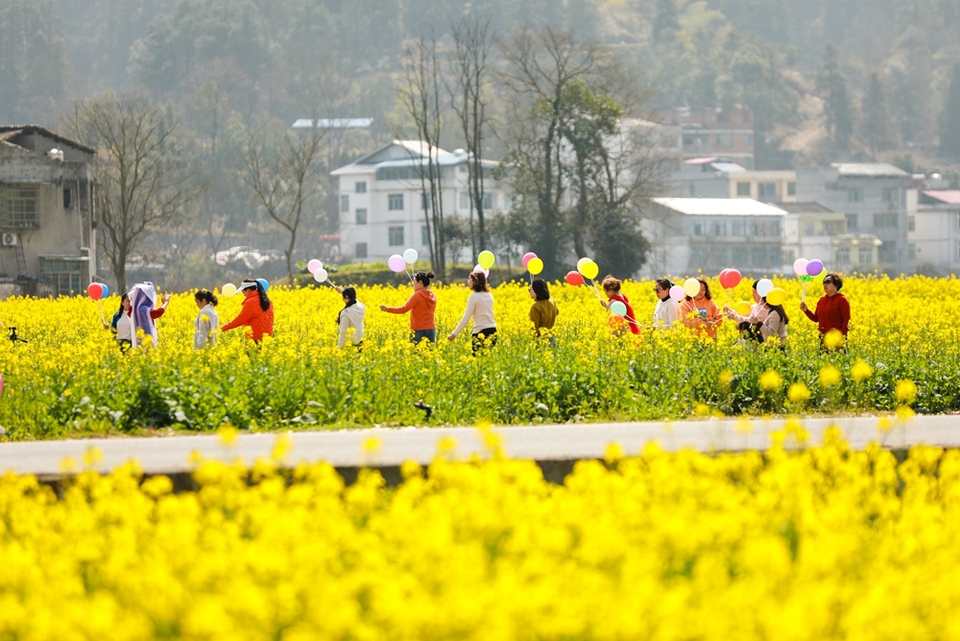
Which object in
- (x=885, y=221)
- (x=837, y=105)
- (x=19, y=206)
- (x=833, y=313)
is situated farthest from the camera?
(x=837, y=105)

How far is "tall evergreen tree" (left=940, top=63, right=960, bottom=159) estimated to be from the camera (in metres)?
→ 152

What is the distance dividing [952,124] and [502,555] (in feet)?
507

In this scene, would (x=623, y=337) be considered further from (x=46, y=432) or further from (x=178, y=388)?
(x=46, y=432)

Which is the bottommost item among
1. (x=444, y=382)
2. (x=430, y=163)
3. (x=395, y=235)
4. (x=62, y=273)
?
(x=444, y=382)

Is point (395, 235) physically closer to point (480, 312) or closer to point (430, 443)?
point (480, 312)

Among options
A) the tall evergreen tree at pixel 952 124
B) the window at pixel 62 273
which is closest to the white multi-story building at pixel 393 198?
the window at pixel 62 273

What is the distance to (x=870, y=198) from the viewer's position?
347ft

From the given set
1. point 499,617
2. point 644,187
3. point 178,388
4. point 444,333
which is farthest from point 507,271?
point 499,617

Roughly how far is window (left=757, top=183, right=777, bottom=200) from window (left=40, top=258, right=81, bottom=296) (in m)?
62.1

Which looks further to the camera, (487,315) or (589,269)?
(589,269)

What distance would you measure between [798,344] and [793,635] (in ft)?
44.5

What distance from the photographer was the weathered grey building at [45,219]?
52781 mm

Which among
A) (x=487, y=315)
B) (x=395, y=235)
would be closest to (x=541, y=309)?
(x=487, y=315)

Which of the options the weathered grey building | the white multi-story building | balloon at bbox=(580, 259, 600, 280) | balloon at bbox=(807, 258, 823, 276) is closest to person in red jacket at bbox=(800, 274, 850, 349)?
balloon at bbox=(807, 258, 823, 276)
